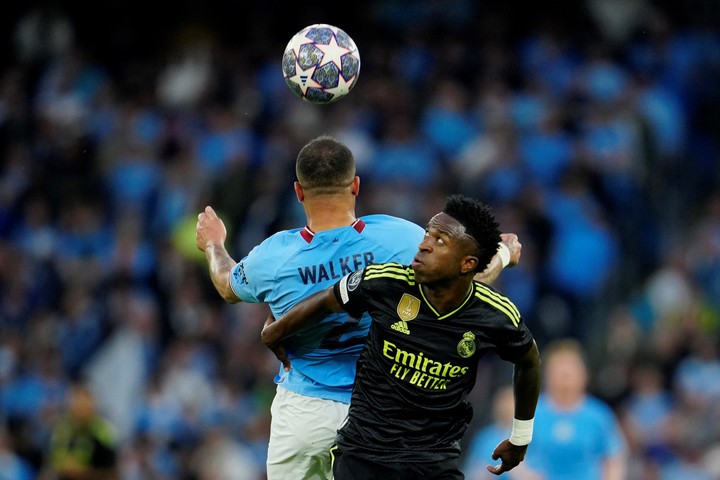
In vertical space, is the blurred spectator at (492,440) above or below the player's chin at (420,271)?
below

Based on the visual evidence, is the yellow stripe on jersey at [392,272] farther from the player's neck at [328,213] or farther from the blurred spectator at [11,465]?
the blurred spectator at [11,465]

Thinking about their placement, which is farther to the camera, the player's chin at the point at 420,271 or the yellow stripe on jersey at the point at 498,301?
the yellow stripe on jersey at the point at 498,301

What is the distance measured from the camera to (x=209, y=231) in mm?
6547

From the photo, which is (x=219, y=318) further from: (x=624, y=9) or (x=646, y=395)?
(x=624, y=9)

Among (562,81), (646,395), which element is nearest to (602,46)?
(562,81)

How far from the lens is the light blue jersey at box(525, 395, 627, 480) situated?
360 inches

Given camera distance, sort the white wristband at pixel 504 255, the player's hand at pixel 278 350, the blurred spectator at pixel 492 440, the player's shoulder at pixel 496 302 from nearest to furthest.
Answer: the player's shoulder at pixel 496 302 → the player's hand at pixel 278 350 → the white wristband at pixel 504 255 → the blurred spectator at pixel 492 440

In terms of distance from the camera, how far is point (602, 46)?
48.4 feet

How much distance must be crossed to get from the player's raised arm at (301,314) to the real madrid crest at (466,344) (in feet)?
1.70

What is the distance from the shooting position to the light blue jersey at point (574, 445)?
9156 millimetres

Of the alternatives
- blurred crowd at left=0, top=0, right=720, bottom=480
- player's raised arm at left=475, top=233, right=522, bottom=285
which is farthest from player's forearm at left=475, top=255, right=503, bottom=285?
blurred crowd at left=0, top=0, right=720, bottom=480

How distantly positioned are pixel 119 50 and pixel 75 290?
4069 millimetres

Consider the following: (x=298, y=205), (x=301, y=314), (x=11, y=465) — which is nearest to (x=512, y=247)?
(x=301, y=314)

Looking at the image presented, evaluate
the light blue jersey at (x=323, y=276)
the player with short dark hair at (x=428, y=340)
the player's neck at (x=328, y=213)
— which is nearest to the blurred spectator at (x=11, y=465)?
the light blue jersey at (x=323, y=276)
